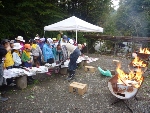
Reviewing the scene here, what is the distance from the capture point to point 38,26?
14633 millimetres

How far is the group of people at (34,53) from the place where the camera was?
6718 mm

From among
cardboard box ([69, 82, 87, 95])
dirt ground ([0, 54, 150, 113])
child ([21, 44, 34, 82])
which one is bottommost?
dirt ground ([0, 54, 150, 113])

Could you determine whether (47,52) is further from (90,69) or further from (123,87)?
(123,87)

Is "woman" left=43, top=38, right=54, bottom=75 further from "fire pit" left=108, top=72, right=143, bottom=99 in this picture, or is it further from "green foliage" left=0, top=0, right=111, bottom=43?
"fire pit" left=108, top=72, right=143, bottom=99

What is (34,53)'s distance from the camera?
8.73m

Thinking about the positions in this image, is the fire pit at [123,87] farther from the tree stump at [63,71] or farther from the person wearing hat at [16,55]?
the person wearing hat at [16,55]

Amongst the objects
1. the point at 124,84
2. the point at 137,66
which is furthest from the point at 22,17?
the point at 124,84

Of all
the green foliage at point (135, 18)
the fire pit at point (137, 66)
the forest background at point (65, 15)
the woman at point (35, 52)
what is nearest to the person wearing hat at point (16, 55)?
the woman at point (35, 52)

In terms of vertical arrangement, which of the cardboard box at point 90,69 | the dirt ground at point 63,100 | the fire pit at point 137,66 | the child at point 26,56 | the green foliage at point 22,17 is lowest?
the dirt ground at point 63,100

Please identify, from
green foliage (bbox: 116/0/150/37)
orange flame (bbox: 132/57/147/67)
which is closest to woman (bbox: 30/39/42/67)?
orange flame (bbox: 132/57/147/67)

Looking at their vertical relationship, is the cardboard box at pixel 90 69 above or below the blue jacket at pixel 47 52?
below

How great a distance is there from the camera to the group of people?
6.72m

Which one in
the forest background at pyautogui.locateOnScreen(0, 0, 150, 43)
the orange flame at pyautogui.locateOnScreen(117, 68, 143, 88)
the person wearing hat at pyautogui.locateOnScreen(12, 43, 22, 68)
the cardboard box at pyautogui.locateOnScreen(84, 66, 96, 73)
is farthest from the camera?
the forest background at pyautogui.locateOnScreen(0, 0, 150, 43)

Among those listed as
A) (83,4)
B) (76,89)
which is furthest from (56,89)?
(83,4)
